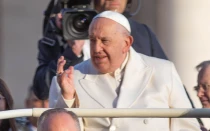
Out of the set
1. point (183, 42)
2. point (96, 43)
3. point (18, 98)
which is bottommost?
point (18, 98)

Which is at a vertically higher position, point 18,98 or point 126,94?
point 126,94

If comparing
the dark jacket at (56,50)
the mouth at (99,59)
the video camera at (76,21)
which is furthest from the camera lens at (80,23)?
the mouth at (99,59)

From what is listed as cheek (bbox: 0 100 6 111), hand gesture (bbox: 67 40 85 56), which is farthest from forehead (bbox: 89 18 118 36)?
hand gesture (bbox: 67 40 85 56)

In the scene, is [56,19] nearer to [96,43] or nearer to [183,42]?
[96,43]

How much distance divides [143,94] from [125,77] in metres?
0.18

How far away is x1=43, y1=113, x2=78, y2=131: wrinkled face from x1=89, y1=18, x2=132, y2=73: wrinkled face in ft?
5.55

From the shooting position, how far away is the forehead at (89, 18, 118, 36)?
743 cm

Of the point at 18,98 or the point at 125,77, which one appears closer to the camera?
the point at 125,77

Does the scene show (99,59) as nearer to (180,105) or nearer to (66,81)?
(66,81)

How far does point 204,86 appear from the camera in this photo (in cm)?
854

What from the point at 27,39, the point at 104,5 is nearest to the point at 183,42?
the point at 104,5

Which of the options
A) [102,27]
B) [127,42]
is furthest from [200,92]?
[102,27]

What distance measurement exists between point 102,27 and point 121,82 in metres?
0.39

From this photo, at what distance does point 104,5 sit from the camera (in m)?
8.41
